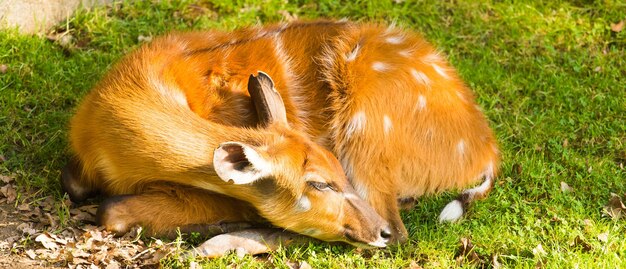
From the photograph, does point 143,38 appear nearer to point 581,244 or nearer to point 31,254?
point 31,254

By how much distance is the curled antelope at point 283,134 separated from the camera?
504 cm

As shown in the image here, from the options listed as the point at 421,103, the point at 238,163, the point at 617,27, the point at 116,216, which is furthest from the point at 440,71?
the point at 617,27

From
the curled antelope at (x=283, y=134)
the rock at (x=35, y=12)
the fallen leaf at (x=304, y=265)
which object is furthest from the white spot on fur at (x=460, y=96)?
the rock at (x=35, y=12)

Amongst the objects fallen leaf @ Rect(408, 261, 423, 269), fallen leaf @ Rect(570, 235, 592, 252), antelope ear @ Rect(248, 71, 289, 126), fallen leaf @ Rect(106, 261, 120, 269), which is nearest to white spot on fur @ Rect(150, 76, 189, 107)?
antelope ear @ Rect(248, 71, 289, 126)

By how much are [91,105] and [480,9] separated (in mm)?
3861

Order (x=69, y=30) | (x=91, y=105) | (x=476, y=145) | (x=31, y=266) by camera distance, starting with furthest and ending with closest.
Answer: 1. (x=69, y=30)
2. (x=476, y=145)
3. (x=91, y=105)
4. (x=31, y=266)

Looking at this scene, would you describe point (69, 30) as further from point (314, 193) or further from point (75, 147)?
point (314, 193)

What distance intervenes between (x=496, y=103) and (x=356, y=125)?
1843mm

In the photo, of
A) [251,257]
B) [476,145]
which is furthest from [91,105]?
[476,145]

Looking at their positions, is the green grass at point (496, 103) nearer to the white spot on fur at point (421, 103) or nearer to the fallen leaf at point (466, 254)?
the fallen leaf at point (466, 254)

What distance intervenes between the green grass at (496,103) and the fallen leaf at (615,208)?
0.06 metres

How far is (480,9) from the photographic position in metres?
7.84

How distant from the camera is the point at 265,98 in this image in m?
5.21

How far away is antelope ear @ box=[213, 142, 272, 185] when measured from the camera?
15.4 ft
